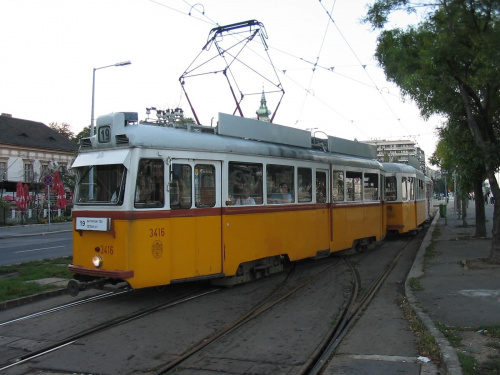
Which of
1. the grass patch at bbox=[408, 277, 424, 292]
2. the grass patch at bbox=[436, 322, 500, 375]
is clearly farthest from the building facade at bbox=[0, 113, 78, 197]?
the grass patch at bbox=[436, 322, 500, 375]

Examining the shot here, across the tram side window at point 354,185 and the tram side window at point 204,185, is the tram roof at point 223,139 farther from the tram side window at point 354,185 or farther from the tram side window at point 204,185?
the tram side window at point 354,185

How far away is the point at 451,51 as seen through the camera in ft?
34.7

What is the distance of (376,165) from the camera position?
49.1 ft

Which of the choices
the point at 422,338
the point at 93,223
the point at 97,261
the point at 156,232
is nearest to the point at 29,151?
the point at 93,223

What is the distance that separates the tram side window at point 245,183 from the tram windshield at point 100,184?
2.11 m

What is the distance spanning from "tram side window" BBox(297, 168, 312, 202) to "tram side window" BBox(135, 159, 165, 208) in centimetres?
394

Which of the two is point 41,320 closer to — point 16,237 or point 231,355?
point 231,355

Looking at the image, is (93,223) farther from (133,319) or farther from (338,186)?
(338,186)

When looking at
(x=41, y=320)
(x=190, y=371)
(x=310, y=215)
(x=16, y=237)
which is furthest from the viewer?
(x=16, y=237)

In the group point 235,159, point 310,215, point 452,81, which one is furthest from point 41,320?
point 452,81

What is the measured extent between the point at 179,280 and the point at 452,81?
8.22 m

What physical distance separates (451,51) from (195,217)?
711 cm

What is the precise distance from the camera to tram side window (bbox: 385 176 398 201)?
1773cm

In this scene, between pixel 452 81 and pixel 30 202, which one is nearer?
pixel 452 81
